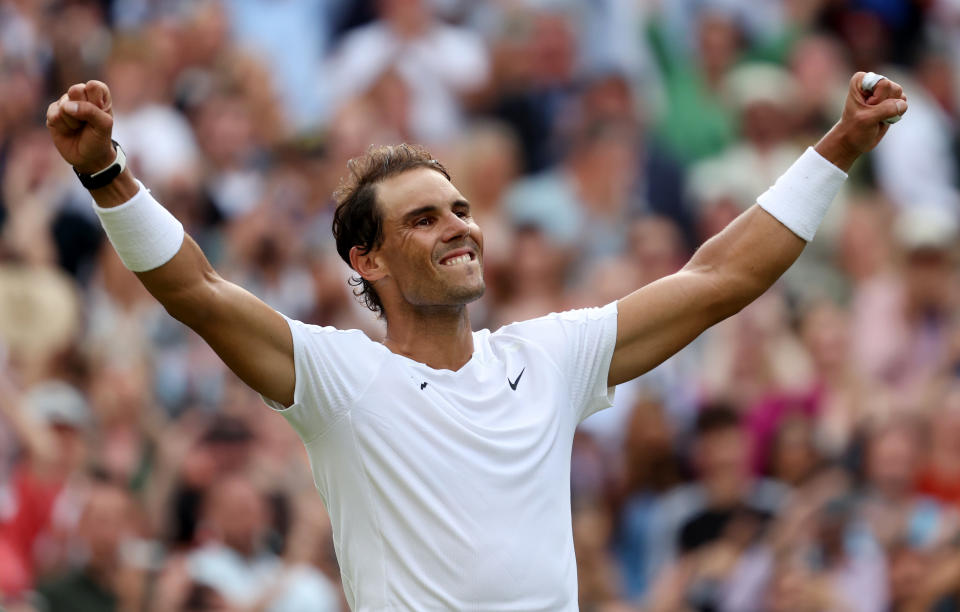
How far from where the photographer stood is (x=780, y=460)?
9.16 meters

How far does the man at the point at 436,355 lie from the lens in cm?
440

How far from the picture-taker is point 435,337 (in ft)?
15.8

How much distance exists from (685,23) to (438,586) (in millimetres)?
9639

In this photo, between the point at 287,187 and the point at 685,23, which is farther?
the point at 685,23

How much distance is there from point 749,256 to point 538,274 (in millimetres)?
5536

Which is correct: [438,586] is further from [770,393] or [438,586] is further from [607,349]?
[770,393]

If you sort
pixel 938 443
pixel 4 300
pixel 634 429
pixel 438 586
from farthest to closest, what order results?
pixel 4 300, pixel 634 429, pixel 938 443, pixel 438 586

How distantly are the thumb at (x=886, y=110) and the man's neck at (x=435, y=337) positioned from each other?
4.26 ft

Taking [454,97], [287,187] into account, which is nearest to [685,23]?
[454,97]

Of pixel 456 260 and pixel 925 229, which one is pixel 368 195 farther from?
pixel 925 229

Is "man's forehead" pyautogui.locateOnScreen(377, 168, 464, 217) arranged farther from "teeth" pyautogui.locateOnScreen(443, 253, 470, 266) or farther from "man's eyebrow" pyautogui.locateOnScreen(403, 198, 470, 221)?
"teeth" pyautogui.locateOnScreen(443, 253, 470, 266)

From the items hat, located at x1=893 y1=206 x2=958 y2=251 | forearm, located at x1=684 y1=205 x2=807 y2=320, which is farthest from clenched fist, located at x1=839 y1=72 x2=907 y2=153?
hat, located at x1=893 y1=206 x2=958 y2=251

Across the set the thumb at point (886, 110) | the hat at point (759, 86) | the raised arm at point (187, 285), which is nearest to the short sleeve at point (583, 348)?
the raised arm at point (187, 285)

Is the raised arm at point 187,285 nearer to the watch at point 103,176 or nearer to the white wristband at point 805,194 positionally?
the watch at point 103,176
